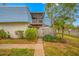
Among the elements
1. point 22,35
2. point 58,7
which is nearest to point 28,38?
point 22,35

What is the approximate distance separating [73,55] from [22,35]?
707 millimetres

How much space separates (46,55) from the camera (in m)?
3.48

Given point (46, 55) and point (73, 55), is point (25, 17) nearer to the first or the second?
point (46, 55)

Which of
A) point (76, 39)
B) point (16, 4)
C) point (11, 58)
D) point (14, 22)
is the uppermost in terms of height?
point (16, 4)

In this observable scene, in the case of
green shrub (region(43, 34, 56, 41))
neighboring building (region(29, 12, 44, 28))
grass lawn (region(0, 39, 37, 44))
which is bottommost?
grass lawn (region(0, 39, 37, 44))

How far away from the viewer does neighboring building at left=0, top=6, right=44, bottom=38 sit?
137 inches

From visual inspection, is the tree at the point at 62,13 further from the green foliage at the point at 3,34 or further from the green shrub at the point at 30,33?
the green foliage at the point at 3,34

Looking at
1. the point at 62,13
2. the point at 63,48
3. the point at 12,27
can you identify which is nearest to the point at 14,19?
the point at 12,27

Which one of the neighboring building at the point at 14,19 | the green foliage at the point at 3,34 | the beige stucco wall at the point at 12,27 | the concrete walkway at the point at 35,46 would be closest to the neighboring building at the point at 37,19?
the neighboring building at the point at 14,19

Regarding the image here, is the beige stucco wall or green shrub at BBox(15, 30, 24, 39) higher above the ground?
the beige stucco wall

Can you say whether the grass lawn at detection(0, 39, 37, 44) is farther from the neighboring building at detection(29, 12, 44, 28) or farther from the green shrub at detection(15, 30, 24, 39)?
the neighboring building at detection(29, 12, 44, 28)

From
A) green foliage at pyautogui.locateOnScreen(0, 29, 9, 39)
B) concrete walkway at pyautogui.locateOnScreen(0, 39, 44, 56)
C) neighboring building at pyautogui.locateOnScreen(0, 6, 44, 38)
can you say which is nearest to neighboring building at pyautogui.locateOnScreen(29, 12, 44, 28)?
neighboring building at pyautogui.locateOnScreen(0, 6, 44, 38)

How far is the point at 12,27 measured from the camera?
3.51 meters

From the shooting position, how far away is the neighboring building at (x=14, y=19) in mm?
3484
